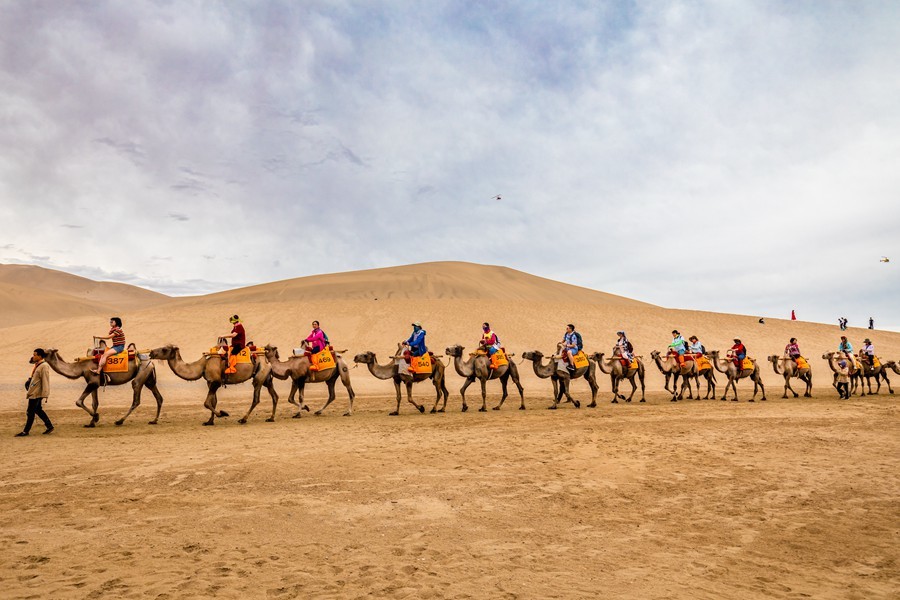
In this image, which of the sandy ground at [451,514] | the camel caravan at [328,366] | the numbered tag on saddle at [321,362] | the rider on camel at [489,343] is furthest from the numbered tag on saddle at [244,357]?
the rider on camel at [489,343]

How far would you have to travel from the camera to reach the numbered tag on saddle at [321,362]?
18109mm

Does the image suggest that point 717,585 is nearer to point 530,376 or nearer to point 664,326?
point 530,376

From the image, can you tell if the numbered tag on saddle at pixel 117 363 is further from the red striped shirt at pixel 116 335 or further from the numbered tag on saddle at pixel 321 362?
the numbered tag on saddle at pixel 321 362

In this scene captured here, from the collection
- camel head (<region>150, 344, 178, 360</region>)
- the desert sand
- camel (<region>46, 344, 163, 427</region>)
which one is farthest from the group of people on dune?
the desert sand

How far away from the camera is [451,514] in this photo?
7.62 metres

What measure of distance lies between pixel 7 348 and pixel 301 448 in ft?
121

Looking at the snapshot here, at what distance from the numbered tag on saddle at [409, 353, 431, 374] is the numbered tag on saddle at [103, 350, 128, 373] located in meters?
7.98

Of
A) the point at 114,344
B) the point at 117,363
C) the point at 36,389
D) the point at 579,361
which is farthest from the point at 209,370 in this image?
the point at 579,361

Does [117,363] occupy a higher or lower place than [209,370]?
higher

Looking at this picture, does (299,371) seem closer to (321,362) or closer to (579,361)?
(321,362)

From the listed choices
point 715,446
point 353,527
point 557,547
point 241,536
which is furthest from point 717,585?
point 715,446

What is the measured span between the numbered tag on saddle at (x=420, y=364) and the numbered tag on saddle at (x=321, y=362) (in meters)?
2.46

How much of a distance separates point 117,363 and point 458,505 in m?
11.8

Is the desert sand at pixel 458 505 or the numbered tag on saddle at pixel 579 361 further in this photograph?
the numbered tag on saddle at pixel 579 361
